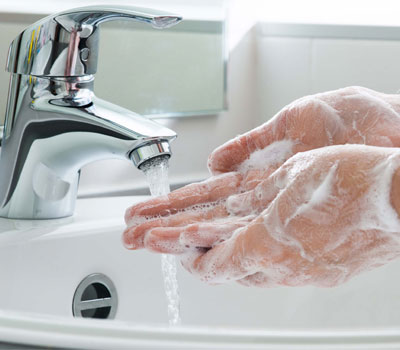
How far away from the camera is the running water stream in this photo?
67 centimetres

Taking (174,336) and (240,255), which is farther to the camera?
(240,255)

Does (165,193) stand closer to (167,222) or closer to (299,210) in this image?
(167,222)

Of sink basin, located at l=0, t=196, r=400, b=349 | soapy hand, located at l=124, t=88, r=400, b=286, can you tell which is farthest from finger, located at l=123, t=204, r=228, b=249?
sink basin, located at l=0, t=196, r=400, b=349

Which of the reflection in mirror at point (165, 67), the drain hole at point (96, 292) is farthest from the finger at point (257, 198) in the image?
the reflection in mirror at point (165, 67)

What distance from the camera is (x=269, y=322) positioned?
0.76 m

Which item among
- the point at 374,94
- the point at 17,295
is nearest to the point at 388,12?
the point at 374,94

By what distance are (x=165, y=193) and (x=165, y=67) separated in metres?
0.36

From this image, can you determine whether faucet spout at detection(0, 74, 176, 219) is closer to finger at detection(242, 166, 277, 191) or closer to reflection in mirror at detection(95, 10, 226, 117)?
finger at detection(242, 166, 277, 191)

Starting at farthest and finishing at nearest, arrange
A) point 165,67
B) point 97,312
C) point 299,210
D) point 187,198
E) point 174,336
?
point 165,67
point 97,312
point 187,198
point 299,210
point 174,336

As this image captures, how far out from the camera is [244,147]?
25.6 inches

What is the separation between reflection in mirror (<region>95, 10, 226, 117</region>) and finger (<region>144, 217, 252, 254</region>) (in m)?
A: 0.42

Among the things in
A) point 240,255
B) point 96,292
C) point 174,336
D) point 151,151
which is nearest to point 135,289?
point 96,292

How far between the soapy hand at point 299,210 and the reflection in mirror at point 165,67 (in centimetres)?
33

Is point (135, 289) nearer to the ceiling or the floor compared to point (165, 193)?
nearer to the floor
